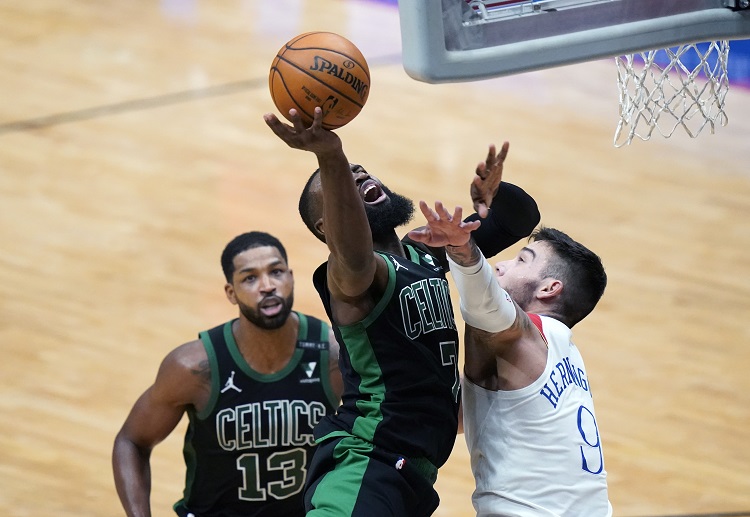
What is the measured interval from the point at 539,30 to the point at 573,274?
39.6 inches

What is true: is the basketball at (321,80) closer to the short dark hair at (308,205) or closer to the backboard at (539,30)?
the backboard at (539,30)

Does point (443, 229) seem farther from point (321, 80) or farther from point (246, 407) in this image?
point (246, 407)

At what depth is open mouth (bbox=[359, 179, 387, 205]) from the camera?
412 centimetres

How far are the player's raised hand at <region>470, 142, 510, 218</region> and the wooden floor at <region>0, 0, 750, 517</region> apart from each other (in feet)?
9.65

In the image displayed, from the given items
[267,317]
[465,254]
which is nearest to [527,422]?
[465,254]

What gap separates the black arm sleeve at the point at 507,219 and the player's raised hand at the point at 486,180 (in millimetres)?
774

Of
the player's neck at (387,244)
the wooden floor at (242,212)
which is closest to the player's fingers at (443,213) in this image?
the player's neck at (387,244)

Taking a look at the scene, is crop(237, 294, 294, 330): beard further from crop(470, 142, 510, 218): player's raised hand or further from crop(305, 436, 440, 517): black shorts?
crop(470, 142, 510, 218): player's raised hand

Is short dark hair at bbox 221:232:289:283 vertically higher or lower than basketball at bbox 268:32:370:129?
lower

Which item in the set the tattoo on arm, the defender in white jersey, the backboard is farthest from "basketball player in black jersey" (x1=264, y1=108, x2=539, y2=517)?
the backboard

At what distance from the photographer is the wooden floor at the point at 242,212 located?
673cm

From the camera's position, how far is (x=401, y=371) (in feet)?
13.3

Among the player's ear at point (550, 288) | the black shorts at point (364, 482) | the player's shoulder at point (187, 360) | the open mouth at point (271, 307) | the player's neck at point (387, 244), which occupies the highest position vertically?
the player's neck at point (387, 244)

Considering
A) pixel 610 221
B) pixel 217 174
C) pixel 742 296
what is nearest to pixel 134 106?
pixel 217 174
